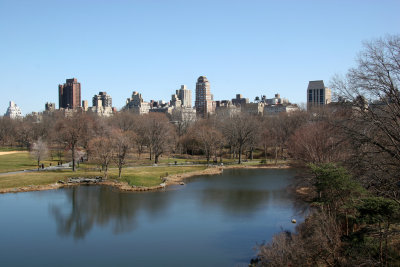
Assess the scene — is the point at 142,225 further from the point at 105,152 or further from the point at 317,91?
the point at 317,91

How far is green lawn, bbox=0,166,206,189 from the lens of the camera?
3701 centimetres

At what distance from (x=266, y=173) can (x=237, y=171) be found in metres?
4.28

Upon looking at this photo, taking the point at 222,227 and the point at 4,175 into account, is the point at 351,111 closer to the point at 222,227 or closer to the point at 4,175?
the point at 222,227

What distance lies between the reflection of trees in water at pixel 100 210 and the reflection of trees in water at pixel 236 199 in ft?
14.0

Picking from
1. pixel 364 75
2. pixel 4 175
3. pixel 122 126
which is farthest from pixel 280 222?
pixel 122 126

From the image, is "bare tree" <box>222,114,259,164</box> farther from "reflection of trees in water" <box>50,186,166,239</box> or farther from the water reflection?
"reflection of trees in water" <box>50,186,166,239</box>

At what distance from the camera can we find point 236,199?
105ft

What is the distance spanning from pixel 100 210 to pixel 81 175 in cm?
1362

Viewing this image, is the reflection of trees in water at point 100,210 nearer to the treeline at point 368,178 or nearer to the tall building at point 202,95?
the treeline at point 368,178

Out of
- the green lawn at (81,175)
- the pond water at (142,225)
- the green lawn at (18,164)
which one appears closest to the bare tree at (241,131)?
the green lawn at (81,175)

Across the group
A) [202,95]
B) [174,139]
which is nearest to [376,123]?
[174,139]

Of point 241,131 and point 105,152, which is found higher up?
point 241,131

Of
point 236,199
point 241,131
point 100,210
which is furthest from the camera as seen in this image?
point 241,131

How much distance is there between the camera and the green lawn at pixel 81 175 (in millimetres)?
37006
